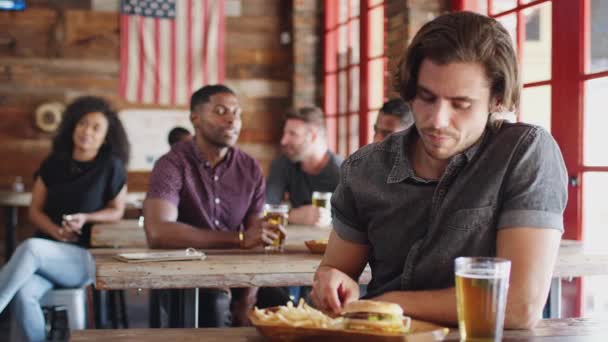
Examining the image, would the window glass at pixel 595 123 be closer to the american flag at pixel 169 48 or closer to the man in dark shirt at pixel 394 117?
the man in dark shirt at pixel 394 117

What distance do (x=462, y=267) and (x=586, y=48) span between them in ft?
7.85

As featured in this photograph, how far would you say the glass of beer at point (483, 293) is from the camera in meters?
1.37

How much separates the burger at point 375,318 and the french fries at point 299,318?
0.03 meters

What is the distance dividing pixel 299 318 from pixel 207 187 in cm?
213

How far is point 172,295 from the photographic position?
10.5 feet

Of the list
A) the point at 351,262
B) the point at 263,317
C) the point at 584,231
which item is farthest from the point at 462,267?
the point at 584,231

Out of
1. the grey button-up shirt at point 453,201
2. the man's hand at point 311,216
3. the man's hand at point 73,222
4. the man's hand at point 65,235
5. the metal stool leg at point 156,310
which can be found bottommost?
the metal stool leg at point 156,310

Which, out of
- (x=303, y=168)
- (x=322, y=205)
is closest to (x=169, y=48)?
(x=303, y=168)

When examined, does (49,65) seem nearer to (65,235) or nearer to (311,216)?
(65,235)

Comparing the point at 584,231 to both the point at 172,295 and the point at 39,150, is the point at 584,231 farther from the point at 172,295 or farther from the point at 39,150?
the point at 39,150

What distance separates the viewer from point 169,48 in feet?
25.2

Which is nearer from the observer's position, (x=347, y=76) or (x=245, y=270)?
(x=245, y=270)

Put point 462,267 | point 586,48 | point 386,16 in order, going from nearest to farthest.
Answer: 1. point 462,267
2. point 586,48
3. point 386,16

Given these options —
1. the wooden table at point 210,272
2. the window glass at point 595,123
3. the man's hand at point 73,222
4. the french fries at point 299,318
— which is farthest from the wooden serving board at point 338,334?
the man's hand at point 73,222
